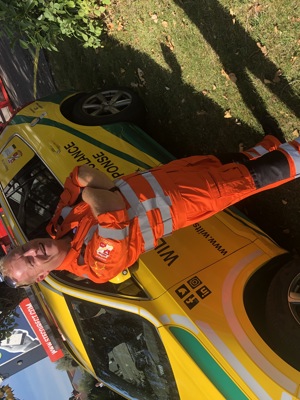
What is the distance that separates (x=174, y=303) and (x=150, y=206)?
0.77 m

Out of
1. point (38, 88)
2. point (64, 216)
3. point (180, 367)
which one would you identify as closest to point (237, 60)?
point (64, 216)

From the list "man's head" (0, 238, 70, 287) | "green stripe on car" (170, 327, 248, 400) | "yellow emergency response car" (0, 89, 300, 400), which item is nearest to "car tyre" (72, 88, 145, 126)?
"yellow emergency response car" (0, 89, 300, 400)

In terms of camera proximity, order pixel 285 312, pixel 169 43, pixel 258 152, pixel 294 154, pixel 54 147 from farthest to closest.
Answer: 1. pixel 169 43
2. pixel 54 147
3. pixel 258 152
4. pixel 294 154
5. pixel 285 312

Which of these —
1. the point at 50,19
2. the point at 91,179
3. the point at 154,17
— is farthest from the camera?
the point at 50,19

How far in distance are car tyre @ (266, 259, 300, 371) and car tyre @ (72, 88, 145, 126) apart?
8.61 ft

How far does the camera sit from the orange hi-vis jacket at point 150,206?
2.90m

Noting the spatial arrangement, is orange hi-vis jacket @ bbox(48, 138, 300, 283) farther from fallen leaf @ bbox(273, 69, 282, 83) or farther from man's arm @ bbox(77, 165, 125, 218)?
fallen leaf @ bbox(273, 69, 282, 83)

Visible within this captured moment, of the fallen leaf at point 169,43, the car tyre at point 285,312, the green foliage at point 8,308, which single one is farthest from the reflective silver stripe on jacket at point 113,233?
the green foliage at point 8,308

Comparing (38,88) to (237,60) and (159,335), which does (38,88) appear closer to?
(237,60)

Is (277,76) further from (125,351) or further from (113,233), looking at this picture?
(125,351)

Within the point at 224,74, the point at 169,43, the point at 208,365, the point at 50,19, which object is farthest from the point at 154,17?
the point at 208,365

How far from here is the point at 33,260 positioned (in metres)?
2.91

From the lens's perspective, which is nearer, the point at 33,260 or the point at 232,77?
the point at 33,260

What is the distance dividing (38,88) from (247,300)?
6.50m
